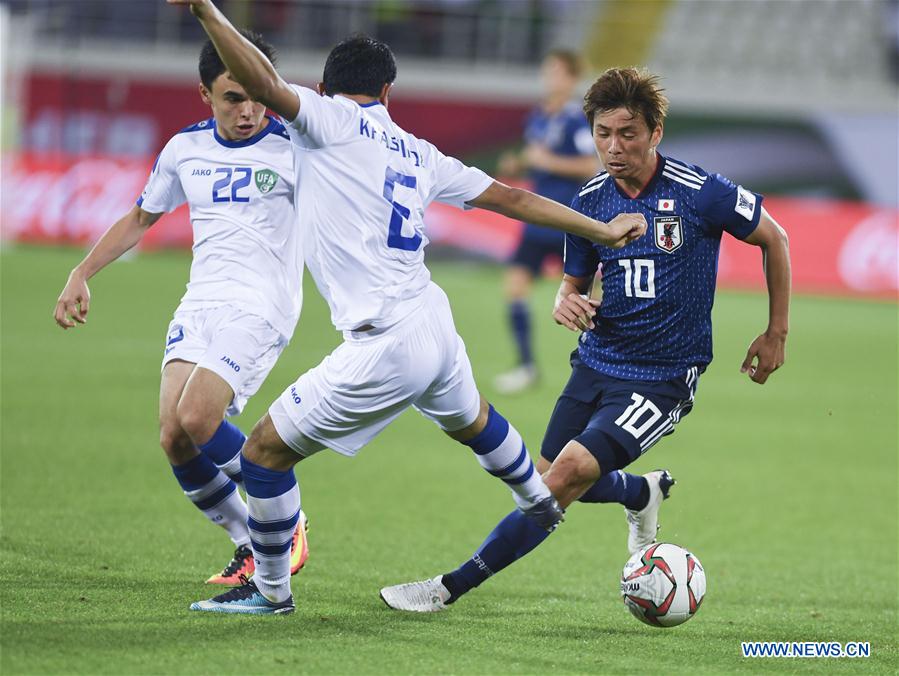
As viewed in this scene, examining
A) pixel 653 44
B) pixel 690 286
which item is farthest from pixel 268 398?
pixel 653 44

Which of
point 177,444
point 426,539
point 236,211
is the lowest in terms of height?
point 426,539

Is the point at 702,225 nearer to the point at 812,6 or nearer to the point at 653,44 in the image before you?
the point at 653,44

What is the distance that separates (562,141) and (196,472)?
798 centimetres

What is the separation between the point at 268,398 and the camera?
12.1 m

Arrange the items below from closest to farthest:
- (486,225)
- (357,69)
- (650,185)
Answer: (357,69), (650,185), (486,225)

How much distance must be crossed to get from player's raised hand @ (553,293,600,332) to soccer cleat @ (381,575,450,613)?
124 cm

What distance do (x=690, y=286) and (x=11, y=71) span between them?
26275 millimetres

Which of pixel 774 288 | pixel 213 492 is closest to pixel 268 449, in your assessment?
pixel 213 492

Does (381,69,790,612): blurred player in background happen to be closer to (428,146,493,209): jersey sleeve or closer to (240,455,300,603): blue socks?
(240,455,300,603): blue socks

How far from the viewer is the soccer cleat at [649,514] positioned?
653 centimetres

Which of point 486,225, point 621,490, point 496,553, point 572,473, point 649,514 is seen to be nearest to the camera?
point 572,473

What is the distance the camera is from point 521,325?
1298 centimetres

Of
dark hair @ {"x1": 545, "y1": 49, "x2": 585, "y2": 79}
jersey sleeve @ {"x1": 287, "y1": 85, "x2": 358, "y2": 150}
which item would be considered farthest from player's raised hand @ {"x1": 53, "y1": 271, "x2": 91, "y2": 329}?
dark hair @ {"x1": 545, "y1": 49, "x2": 585, "y2": 79}

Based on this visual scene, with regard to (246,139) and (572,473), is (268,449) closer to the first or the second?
(572,473)
